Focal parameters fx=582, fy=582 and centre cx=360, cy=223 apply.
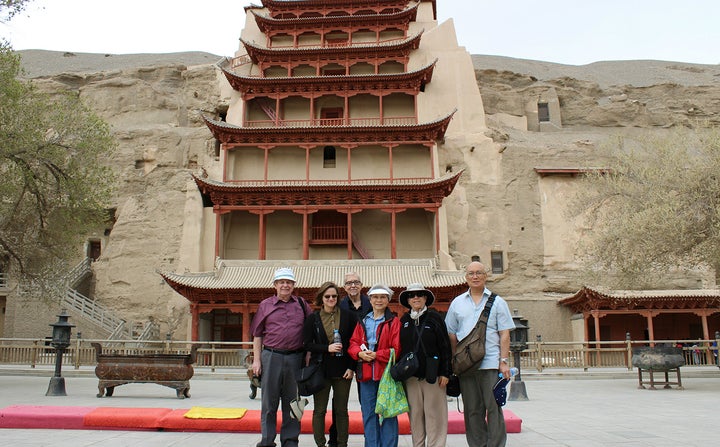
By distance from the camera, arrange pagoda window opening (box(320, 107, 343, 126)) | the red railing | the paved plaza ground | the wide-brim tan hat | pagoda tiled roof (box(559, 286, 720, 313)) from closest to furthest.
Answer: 1. the wide-brim tan hat
2. the paved plaza ground
3. pagoda tiled roof (box(559, 286, 720, 313))
4. the red railing
5. pagoda window opening (box(320, 107, 343, 126))

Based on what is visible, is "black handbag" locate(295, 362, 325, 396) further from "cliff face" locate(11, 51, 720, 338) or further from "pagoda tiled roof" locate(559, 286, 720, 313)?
"cliff face" locate(11, 51, 720, 338)

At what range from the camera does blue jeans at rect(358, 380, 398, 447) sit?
5.30 metres

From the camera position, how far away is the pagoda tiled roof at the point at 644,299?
23.0m

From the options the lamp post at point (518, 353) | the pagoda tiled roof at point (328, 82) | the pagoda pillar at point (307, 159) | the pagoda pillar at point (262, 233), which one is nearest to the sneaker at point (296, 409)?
the lamp post at point (518, 353)

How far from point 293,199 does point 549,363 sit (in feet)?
41.4

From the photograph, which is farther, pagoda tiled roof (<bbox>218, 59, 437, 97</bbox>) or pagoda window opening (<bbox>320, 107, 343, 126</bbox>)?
pagoda window opening (<bbox>320, 107, 343, 126</bbox>)

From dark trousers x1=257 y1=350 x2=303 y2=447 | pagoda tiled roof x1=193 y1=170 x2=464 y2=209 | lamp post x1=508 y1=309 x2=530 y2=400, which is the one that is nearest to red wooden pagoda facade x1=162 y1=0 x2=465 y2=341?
pagoda tiled roof x1=193 y1=170 x2=464 y2=209

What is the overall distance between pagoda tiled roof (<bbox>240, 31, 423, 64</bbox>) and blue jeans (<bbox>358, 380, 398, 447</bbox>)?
27.1 metres

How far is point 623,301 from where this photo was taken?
23203 millimetres

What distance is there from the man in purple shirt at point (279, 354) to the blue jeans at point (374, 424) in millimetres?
719

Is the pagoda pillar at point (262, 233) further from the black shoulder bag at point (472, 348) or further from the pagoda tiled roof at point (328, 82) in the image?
the black shoulder bag at point (472, 348)

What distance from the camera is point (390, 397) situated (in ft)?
17.3

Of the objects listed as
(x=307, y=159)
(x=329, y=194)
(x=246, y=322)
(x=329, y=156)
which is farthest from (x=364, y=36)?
(x=246, y=322)

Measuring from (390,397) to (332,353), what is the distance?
30.2 inches
